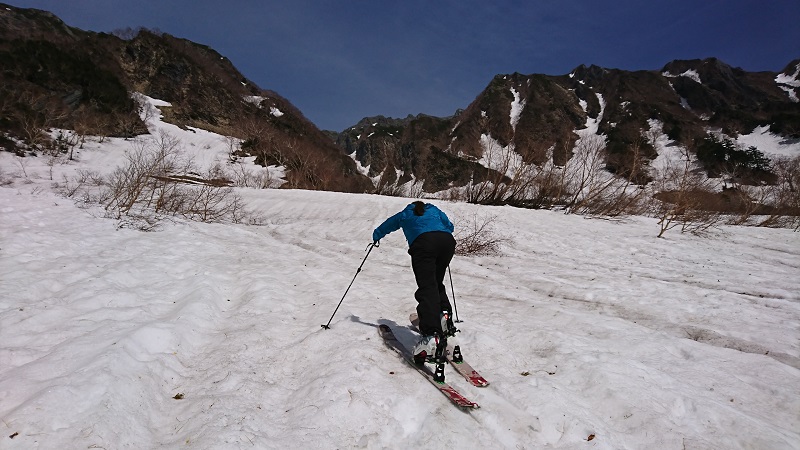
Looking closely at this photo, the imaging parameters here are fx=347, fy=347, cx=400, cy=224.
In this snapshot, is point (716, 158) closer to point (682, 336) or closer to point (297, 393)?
point (682, 336)

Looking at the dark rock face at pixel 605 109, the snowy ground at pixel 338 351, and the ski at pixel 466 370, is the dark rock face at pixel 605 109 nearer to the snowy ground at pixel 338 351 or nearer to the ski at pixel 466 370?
the snowy ground at pixel 338 351

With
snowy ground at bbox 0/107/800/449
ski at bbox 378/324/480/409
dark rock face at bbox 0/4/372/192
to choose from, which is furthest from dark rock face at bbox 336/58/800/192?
ski at bbox 378/324/480/409

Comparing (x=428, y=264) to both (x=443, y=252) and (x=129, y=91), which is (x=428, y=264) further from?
(x=129, y=91)

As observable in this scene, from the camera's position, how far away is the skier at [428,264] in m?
3.94

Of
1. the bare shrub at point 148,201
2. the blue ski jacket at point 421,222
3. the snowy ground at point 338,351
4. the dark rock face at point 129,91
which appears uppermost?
the dark rock face at point 129,91

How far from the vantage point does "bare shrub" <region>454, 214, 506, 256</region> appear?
11352 millimetres

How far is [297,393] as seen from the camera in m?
3.48

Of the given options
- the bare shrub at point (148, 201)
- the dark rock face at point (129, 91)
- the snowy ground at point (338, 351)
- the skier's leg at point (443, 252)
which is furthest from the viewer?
the dark rock face at point (129, 91)

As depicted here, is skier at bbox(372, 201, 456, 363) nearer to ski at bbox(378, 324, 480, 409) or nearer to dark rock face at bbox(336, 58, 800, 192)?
ski at bbox(378, 324, 480, 409)

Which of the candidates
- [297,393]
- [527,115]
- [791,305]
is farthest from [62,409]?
[527,115]

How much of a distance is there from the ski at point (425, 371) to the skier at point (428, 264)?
0.14 meters

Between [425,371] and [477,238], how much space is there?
900cm

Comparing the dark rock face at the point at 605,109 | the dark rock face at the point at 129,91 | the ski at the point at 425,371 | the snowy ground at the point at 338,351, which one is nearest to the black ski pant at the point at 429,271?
the ski at the point at 425,371

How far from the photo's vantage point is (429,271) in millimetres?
4113
